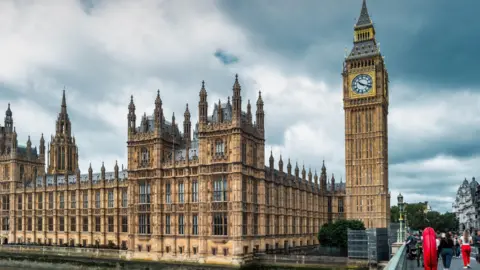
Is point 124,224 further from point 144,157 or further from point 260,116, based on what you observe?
point 260,116

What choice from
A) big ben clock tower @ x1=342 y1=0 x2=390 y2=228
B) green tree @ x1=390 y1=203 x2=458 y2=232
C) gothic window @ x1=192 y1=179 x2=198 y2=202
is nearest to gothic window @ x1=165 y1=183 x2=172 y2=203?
gothic window @ x1=192 y1=179 x2=198 y2=202

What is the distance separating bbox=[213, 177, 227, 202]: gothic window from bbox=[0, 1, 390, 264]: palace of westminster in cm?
15

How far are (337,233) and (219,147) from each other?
2935 cm

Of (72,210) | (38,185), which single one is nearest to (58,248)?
(72,210)

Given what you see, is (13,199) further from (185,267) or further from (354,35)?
(354,35)

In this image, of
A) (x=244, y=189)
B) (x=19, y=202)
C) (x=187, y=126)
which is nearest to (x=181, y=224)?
(x=244, y=189)

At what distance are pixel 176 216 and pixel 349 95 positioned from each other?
54.8 metres

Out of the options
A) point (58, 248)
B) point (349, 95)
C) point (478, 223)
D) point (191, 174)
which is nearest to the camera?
point (191, 174)

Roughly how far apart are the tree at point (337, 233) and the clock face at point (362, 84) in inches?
1323

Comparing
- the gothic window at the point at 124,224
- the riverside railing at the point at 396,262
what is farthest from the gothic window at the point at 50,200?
the riverside railing at the point at 396,262

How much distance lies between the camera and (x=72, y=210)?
9475cm

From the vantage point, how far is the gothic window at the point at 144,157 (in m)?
76.1

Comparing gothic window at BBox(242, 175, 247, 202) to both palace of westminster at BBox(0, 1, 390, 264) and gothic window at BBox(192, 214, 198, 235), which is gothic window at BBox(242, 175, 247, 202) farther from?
gothic window at BBox(192, 214, 198, 235)

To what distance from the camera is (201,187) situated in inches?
2736
